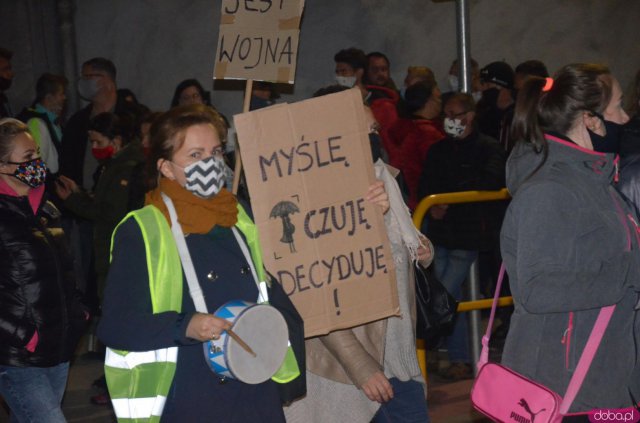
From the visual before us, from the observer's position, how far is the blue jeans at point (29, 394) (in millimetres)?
4621

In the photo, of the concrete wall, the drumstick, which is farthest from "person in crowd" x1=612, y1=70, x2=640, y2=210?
the concrete wall

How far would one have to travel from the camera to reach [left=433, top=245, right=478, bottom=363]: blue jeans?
7371 millimetres

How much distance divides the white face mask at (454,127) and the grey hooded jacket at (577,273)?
4.00 m

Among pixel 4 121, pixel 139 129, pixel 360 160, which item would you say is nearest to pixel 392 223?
pixel 360 160

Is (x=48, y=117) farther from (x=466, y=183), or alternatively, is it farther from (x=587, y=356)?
(x=587, y=356)

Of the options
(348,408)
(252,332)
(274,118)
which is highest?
(274,118)

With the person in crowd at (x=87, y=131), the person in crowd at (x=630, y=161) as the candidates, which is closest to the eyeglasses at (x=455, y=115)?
the person in crowd at (x=87, y=131)

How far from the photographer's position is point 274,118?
3.85m

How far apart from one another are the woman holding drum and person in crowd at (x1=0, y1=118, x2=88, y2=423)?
1.34 m

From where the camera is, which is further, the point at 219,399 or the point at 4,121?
the point at 4,121

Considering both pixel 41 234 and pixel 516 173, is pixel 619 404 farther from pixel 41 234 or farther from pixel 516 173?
pixel 41 234

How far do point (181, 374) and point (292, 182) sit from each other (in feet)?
2.97

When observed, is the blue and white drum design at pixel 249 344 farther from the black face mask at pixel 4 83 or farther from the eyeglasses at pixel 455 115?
the black face mask at pixel 4 83

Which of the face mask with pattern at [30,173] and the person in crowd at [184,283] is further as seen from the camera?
the face mask with pattern at [30,173]
